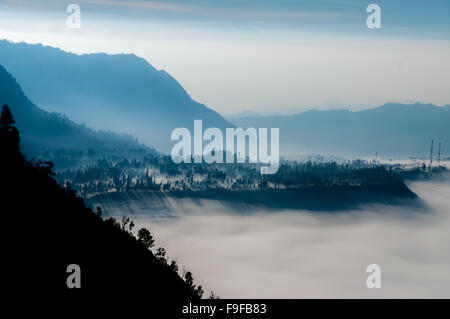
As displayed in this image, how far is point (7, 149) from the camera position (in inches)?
4363

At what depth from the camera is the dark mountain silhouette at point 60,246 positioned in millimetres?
75644

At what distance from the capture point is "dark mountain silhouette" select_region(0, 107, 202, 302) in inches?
2978

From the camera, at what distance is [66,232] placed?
91.8 meters

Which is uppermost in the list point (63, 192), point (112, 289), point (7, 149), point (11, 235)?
point (7, 149)

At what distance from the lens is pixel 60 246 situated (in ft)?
282
